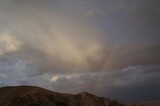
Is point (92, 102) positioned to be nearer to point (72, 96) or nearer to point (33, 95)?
point (72, 96)

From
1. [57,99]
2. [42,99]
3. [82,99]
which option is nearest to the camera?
[42,99]

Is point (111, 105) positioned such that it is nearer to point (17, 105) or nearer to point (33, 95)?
point (33, 95)

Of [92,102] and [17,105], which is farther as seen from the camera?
[92,102]

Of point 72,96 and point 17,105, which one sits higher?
point 72,96

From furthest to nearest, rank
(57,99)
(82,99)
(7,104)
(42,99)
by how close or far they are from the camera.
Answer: (82,99), (57,99), (42,99), (7,104)

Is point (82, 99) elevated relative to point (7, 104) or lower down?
elevated

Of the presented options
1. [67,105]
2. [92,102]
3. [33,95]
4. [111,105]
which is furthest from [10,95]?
[111,105]

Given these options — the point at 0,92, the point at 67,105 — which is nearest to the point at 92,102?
the point at 67,105

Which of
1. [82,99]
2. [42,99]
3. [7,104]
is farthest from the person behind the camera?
[82,99]

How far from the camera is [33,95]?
169875mm

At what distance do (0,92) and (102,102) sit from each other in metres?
75.7

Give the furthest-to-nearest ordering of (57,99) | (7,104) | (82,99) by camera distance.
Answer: (82,99), (57,99), (7,104)

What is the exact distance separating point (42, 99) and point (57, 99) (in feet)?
48.7

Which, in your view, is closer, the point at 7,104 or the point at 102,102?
the point at 7,104
